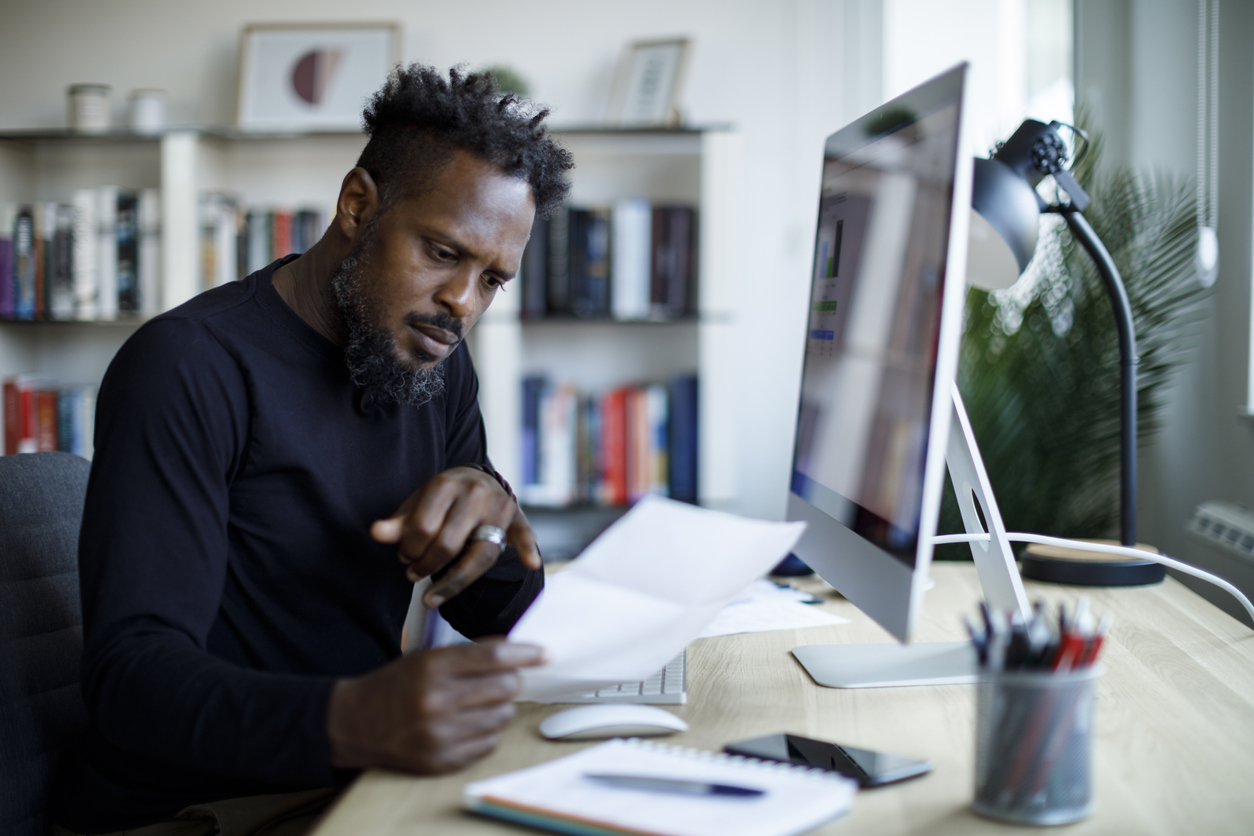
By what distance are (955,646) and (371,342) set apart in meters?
0.70

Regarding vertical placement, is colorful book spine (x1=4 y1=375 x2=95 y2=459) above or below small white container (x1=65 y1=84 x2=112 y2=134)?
below

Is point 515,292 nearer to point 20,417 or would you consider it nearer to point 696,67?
point 696,67

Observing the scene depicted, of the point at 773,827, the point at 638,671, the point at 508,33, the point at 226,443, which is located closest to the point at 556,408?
the point at 508,33

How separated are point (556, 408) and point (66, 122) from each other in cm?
169

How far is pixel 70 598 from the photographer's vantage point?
1080 millimetres

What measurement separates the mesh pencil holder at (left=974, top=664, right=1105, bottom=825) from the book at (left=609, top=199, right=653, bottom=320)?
203 cm

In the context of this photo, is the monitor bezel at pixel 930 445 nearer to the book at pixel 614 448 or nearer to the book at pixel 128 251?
the book at pixel 614 448

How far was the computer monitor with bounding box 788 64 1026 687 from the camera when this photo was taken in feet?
2.42

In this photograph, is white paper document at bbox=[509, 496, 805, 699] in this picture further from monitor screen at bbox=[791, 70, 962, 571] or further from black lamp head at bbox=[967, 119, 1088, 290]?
black lamp head at bbox=[967, 119, 1088, 290]

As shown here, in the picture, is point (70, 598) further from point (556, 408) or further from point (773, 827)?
point (556, 408)

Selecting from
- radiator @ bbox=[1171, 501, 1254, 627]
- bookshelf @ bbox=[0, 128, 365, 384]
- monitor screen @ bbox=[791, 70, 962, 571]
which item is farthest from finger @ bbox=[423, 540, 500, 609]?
bookshelf @ bbox=[0, 128, 365, 384]

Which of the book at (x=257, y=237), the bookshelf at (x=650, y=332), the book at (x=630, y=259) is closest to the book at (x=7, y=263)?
the book at (x=257, y=237)

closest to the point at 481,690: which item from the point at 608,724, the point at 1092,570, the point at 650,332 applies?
the point at 608,724

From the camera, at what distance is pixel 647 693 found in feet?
2.94
